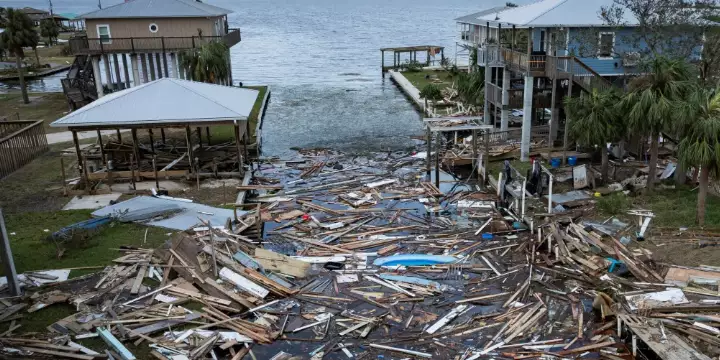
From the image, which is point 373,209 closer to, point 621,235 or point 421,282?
point 421,282

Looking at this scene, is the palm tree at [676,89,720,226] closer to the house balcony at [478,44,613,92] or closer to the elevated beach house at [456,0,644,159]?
the house balcony at [478,44,613,92]

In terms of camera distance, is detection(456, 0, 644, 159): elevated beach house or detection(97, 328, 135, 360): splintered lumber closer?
detection(97, 328, 135, 360): splintered lumber

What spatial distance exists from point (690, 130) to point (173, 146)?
25069 mm

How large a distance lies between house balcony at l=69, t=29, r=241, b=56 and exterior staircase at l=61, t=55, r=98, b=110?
2.35m

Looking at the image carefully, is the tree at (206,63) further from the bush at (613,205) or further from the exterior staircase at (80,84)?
the bush at (613,205)

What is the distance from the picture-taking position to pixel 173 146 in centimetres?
3266

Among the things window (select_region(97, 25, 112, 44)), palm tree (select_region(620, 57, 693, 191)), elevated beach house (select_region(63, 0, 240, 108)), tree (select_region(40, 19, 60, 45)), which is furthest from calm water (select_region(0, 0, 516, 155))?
tree (select_region(40, 19, 60, 45))

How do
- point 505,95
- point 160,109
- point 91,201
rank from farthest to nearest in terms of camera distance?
1. point 505,95
2. point 160,109
3. point 91,201

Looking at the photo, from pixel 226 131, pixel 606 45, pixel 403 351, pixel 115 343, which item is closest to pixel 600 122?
pixel 606 45

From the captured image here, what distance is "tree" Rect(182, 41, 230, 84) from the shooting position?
39125mm

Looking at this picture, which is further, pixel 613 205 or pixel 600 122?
pixel 600 122

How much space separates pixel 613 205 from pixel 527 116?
8.54m

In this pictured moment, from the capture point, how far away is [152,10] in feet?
144

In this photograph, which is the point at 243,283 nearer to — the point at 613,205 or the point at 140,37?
the point at 613,205
